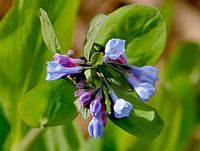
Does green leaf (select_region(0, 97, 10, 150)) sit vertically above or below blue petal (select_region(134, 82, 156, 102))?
below

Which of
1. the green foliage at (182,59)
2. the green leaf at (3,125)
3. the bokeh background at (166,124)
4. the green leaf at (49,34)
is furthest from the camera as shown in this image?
the green foliage at (182,59)

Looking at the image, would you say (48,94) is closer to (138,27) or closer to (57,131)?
(138,27)

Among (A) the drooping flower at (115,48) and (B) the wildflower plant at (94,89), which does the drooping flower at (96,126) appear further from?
(A) the drooping flower at (115,48)

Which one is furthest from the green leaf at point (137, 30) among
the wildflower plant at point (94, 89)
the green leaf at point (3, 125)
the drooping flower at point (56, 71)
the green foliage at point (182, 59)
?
the green foliage at point (182, 59)

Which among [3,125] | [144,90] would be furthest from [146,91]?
[3,125]

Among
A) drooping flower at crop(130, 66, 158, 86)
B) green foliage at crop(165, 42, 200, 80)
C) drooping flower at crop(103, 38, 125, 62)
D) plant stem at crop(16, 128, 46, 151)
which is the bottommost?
green foliage at crop(165, 42, 200, 80)

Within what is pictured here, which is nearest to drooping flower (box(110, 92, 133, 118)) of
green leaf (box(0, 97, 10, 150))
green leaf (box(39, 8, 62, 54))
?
green leaf (box(39, 8, 62, 54))

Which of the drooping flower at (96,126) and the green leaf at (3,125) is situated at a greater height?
the drooping flower at (96,126)

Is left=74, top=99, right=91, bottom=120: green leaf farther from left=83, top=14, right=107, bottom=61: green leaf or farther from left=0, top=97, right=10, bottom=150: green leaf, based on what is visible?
left=0, top=97, right=10, bottom=150: green leaf

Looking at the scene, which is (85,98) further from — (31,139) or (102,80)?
(31,139)
